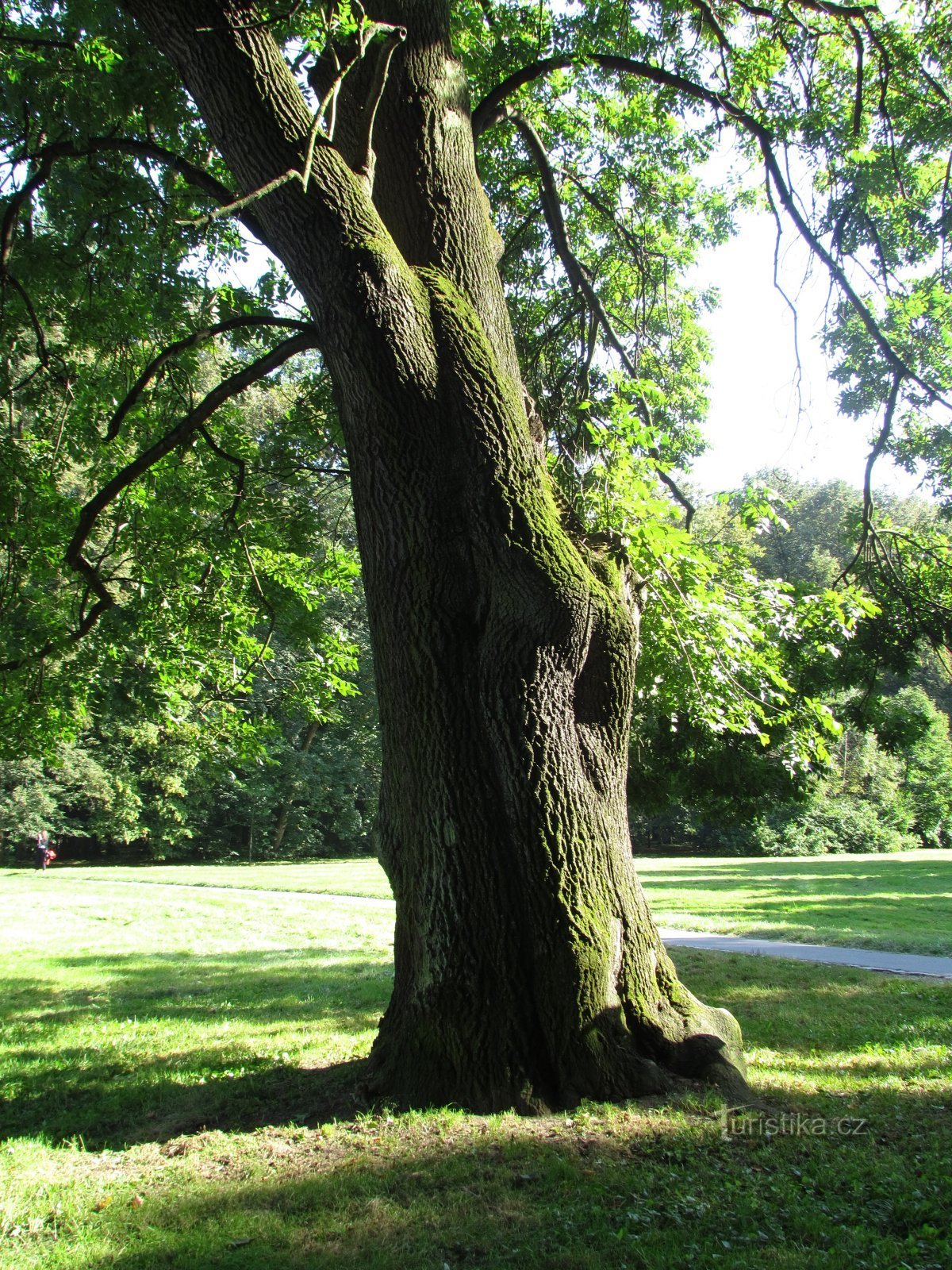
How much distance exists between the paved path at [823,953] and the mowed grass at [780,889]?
21.1 inches

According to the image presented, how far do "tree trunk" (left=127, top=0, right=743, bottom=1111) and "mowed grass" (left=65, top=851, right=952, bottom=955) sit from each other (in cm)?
817

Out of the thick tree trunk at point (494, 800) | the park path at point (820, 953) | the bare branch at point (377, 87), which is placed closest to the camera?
the thick tree trunk at point (494, 800)

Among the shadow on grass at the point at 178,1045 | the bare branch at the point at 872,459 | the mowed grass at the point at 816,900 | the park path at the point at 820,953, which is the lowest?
the mowed grass at the point at 816,900

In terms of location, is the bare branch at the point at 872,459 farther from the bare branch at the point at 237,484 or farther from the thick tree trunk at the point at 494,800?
the bare branch at the point at 237,484

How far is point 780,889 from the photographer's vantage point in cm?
2009

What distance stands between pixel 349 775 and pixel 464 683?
35319 mm

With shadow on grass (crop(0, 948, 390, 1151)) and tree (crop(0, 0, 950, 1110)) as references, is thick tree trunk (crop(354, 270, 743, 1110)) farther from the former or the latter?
shadow on grass (crop(0, 948, 390, 1151))

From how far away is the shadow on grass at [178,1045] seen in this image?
15.1 ft

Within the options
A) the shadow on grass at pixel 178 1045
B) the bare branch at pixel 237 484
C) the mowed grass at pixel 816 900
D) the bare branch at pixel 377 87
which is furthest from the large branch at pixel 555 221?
the mowed grass at pixel 816 900

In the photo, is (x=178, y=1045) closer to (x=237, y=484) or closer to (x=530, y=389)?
(x=237, y=484)

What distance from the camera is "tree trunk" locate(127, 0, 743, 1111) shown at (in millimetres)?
4137

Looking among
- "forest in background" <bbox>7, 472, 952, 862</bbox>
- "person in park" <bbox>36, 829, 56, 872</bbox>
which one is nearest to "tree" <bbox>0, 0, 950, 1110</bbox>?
"forest in background" <bbox>7, 472, 952, 862</bbox>

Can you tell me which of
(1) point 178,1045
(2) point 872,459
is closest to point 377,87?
(2) point 872,459

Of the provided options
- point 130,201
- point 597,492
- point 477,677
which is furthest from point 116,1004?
point 130,201
